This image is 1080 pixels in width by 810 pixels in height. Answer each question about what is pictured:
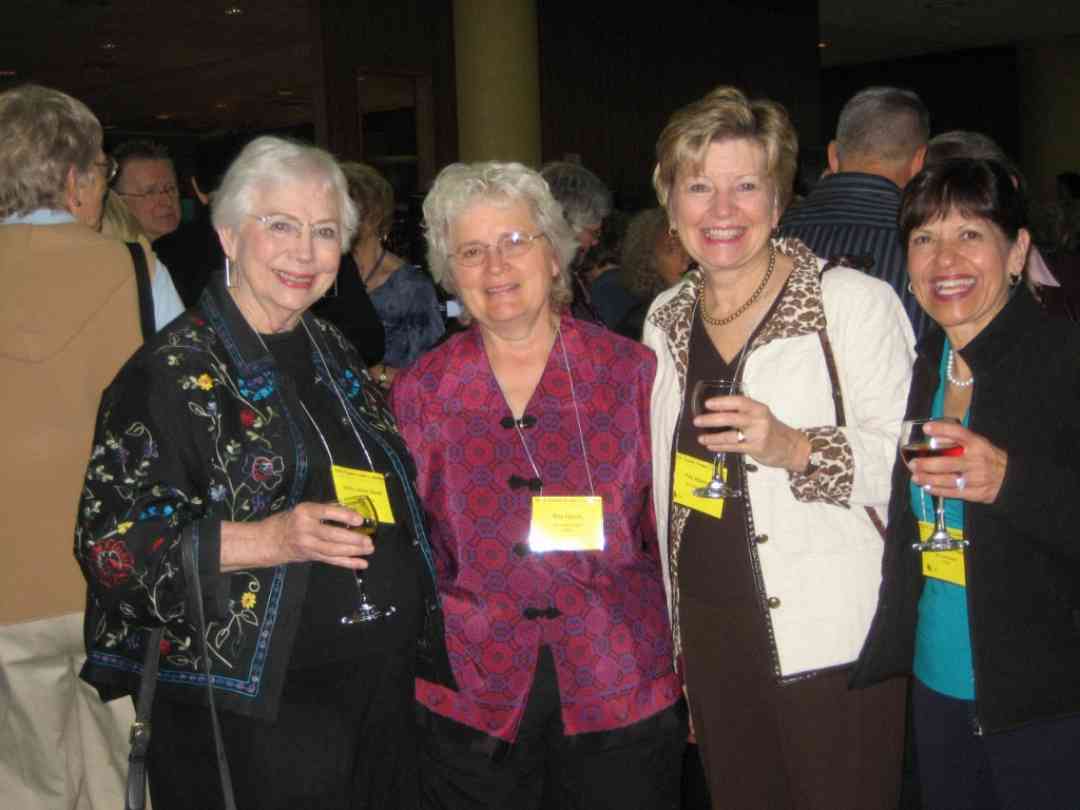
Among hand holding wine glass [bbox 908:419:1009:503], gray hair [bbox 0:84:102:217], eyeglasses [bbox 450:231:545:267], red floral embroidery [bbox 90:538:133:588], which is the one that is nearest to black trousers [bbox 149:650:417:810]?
red floral embroidery [bbox 90:538:133:588]

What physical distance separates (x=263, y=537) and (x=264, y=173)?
740 millimetres

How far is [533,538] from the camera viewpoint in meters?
2.15

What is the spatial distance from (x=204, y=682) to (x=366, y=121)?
8.71 metres

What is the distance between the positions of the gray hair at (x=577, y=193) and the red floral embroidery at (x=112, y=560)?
9.68ft

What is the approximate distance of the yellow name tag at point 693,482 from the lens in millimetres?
2105

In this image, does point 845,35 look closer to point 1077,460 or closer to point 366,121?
point 366,121

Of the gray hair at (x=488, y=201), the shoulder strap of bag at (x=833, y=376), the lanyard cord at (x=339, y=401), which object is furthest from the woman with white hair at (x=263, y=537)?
the shoulder strap of bag at (x=833, y=376)

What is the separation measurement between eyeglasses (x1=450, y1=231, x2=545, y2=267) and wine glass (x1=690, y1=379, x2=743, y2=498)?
0.51 meters

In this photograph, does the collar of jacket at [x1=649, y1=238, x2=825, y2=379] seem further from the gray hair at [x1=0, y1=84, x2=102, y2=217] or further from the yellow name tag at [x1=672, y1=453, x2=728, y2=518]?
the gray hair at [x1=0, y1=84, x2=102, y2=217]

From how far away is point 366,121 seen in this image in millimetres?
10016

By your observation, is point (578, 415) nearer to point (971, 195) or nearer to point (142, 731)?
point (971, 195)

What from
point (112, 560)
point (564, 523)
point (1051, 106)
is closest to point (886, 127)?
point (564, 523)

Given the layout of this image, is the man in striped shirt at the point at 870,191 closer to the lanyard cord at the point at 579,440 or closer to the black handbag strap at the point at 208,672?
the lanyard cord at the point at 579,440

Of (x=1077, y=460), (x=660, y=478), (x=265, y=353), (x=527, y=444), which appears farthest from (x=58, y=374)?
(x=1077, y=460)
